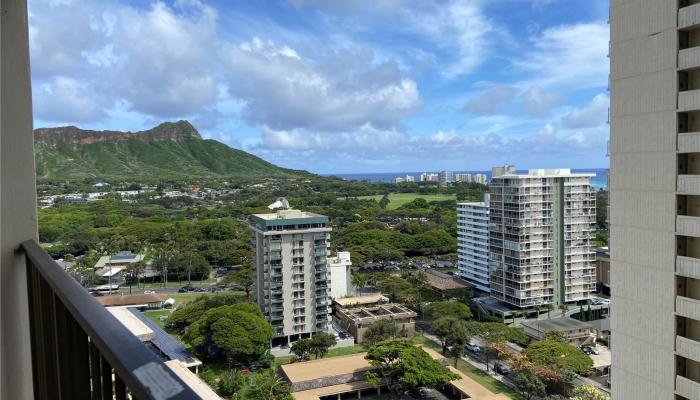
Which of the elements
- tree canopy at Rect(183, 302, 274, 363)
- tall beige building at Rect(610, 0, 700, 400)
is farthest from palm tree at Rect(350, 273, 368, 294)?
tall beige building at Rect(610, 0, 700, 400)

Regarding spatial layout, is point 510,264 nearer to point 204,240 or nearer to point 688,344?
point 688,344

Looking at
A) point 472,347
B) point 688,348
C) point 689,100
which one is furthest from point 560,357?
point 689,100

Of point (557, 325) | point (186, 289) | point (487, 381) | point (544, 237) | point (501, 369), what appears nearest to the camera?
point (487, 381)

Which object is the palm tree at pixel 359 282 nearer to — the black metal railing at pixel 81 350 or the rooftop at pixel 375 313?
the rooftop at pixel 375 313

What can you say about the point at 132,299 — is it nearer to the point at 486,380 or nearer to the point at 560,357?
the point at 486,380

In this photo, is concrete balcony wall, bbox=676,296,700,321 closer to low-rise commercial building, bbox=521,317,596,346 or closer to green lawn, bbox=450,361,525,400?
green lawn, bbox=450,361,525,400

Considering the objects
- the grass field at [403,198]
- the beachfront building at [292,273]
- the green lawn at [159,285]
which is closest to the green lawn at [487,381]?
the beachfront building at [292,273]
